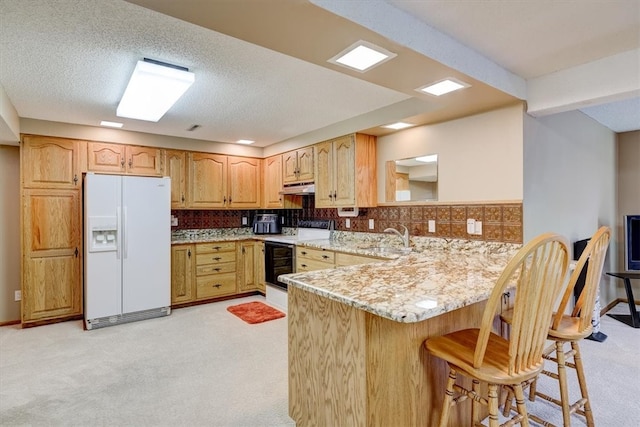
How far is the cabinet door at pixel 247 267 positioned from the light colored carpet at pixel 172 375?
112cm

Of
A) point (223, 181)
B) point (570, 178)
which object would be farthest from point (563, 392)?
point (223, 181)

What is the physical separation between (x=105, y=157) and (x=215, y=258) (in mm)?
1836

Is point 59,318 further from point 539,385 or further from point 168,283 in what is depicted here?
point 539,385

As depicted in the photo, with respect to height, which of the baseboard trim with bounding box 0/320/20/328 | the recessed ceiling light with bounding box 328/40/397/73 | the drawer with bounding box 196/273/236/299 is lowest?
the baseboard trim with bounding box 0/320/20/328

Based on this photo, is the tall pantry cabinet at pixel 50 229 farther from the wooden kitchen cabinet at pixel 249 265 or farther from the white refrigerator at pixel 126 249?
the wooden kitchen cabinet at pixel 249 265

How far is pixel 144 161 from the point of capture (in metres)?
4.36

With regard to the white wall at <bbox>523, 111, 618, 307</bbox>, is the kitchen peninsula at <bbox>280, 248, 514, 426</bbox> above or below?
below

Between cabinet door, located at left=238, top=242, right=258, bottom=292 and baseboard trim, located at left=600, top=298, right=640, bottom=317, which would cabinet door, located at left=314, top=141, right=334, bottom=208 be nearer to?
cabinet door, located at left=238, top=242, right=258, bottom=292

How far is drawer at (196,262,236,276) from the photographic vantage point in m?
4.57

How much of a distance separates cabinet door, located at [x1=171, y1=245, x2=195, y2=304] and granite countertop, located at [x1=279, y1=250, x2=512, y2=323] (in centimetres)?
301

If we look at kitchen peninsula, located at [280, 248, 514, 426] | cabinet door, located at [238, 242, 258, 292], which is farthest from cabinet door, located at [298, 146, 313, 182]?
kitchen peninsula, located at [280, 248, 514, 426]

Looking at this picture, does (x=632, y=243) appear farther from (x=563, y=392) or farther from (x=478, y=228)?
(x=563, y=392)

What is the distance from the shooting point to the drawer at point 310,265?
3787 mm

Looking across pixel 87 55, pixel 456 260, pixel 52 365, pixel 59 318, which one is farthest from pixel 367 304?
pixel 59 318
